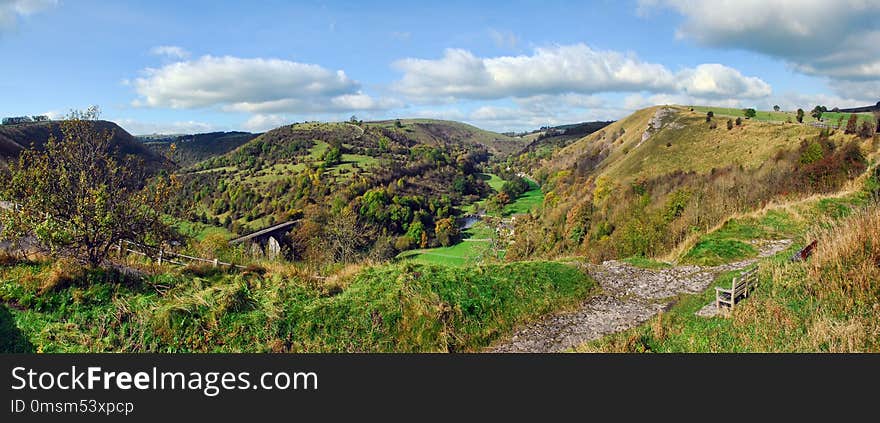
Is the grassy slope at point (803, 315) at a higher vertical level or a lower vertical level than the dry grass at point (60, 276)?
lower

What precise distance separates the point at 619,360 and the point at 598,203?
54.8 m

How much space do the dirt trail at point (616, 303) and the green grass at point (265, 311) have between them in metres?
0.51

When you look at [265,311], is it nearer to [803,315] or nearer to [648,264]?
[803,315]

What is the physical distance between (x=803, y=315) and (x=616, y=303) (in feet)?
14.9

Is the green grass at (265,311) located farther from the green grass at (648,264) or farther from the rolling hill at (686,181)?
the rolling hill at (686,181)

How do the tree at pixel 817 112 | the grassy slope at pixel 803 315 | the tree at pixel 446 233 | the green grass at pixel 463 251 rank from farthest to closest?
the tree at pixel 446 233, the green grass at pixel 463 251, the tree at pixel 817 112, the grassy slope at pixel 803 315

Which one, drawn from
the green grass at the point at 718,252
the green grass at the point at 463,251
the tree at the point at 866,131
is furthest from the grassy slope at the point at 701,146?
the green grass at the point at 718,252

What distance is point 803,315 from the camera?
7332 millimetres

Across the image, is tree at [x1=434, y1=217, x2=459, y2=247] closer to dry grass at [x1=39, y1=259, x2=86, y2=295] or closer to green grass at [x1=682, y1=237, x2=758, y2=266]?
green grass at [x1=682, y1=237, x2=758, y2=266]

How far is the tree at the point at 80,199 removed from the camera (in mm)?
9430

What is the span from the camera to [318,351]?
8.30 metres

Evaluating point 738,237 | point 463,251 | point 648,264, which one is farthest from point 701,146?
point 648,264

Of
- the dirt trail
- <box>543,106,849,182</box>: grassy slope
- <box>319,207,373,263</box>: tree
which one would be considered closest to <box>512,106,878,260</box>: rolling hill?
<box>543,106,849,182</box>: grassy slope

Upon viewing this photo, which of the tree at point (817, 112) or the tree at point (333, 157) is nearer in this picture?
the tree at point (817, 112)
